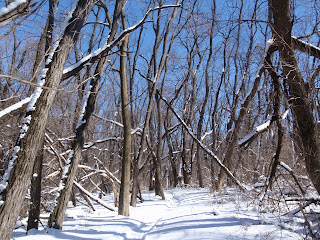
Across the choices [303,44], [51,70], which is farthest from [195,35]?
[51,70]

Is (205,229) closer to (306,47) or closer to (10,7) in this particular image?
(306,47)

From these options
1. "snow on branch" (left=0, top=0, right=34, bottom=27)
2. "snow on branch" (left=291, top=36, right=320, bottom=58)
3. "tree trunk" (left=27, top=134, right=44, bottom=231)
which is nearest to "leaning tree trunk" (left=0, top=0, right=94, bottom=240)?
"snow on branch" (left=0, top=0, right=34, bottom=27)

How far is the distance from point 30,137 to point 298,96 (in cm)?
366

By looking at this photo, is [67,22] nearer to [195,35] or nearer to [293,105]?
[293,105]

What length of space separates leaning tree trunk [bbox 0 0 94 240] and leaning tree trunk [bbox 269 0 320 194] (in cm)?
290

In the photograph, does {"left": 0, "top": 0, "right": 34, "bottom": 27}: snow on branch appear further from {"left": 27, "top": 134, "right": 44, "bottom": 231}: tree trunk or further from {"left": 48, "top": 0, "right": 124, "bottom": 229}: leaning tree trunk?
{"left": 27, "top": 134, "right": 44, "bottom": 231}: tree trunk

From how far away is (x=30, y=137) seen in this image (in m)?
3.22

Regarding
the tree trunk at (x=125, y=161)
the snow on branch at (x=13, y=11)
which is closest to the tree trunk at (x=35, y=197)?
the tree trunk at (x=125, y=161)

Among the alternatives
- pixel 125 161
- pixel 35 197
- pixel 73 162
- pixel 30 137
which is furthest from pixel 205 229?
pixel 125 161

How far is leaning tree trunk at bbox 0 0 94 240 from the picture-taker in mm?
2904

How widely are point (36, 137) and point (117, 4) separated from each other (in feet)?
16.1

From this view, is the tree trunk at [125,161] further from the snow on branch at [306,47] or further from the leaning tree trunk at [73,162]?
the snow on branch at [306,47]

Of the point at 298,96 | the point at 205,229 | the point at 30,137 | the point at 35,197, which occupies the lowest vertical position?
the point at 205,229

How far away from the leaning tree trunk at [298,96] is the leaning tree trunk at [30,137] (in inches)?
114
